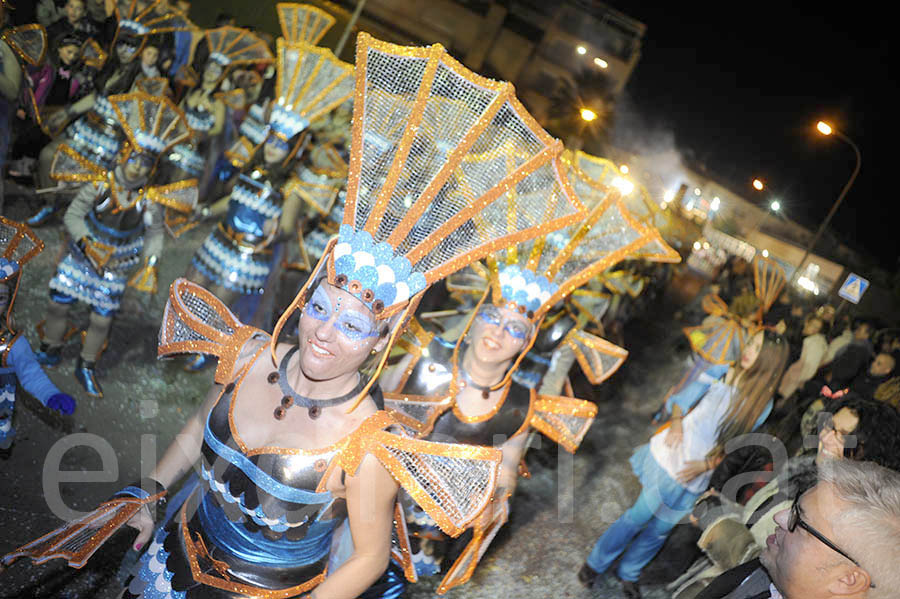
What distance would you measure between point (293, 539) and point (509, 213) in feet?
5.10

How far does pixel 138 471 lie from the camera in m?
4.45

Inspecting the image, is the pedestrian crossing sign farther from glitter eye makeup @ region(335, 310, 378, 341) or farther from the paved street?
glitter eye makeup @ region(335, 310, 378, 341)

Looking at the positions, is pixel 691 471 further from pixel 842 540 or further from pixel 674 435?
pixel 842 540

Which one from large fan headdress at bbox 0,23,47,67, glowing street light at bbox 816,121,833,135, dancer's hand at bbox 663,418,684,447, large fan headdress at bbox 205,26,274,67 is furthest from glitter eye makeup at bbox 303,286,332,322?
glowing street light at bbox 816,121,833,135

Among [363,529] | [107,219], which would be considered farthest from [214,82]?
[363,529]

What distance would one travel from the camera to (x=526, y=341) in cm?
349

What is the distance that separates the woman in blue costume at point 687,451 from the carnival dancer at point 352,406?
113 inches

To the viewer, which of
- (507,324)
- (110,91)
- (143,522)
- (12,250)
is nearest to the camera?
(143,522)

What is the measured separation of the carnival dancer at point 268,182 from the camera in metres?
5.45

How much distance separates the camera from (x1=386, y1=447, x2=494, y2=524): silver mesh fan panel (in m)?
2.11

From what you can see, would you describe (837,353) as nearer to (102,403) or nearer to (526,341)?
(526,341)

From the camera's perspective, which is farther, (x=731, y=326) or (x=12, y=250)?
(x=731, y=326)

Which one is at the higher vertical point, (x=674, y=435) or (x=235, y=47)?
(x=235, y=47)

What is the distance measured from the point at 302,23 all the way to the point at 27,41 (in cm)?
232
